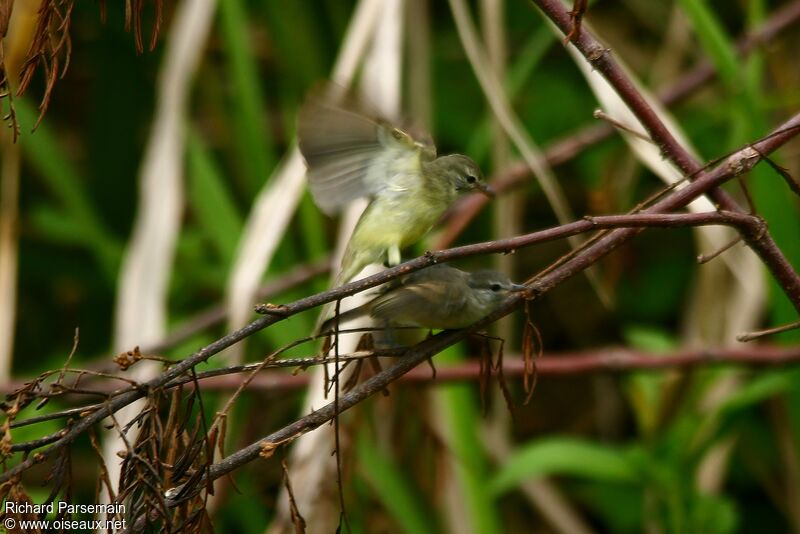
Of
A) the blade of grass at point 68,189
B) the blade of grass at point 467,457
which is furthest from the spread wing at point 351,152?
the blade of grass at point 68,189

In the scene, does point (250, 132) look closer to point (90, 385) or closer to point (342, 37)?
point (342, 37)

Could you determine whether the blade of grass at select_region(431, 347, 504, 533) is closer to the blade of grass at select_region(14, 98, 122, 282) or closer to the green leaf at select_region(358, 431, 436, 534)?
the green leaf at select_region(358, 431, 436, 534)

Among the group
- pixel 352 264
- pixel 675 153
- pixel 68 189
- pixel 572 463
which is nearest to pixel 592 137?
pixel 572 463

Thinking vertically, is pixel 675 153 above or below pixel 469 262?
below

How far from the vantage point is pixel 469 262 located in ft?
14.1

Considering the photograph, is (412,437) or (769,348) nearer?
(769,348)

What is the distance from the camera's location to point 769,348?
2.95 metres

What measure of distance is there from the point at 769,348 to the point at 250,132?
78.1 inches

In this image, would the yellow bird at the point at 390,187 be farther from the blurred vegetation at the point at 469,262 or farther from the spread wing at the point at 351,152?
the blurred vegetation at the point at 469,262

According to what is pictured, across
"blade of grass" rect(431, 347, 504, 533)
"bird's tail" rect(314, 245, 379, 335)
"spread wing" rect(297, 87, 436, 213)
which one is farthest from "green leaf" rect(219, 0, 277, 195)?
"spread wing" rect(297, 87, 436, 213)

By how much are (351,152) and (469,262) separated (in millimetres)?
2009

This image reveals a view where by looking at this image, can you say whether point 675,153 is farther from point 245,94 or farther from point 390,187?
point 245,94

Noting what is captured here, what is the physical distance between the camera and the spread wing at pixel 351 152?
6.98ft

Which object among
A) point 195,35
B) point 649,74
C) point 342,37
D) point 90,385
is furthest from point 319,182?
point 649,74
